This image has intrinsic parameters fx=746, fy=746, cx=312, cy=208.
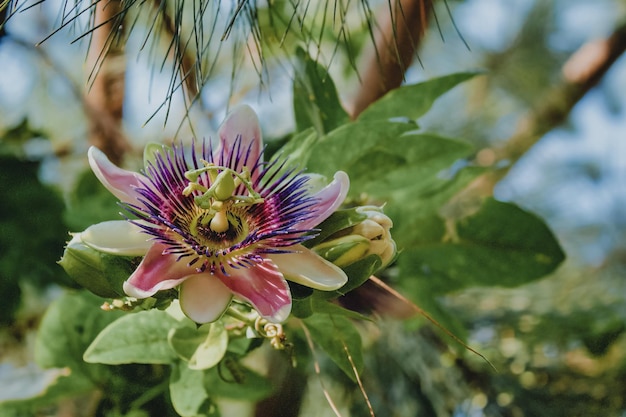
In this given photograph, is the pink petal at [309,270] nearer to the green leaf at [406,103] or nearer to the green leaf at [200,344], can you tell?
the green leaf at [200,344]

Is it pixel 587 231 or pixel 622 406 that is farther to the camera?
pixel 587 231

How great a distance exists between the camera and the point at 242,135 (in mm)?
513

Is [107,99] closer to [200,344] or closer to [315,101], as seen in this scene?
[315,101]

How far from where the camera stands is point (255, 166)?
50cm

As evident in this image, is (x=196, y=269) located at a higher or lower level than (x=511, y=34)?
higher

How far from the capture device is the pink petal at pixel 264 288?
0.42 m

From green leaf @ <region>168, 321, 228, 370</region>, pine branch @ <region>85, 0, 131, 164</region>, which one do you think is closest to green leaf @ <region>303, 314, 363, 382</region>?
green leaf @ <region>168, 321, 228, 370</region>

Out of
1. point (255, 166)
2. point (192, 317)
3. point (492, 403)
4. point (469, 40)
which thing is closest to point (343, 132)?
point (255, 166)

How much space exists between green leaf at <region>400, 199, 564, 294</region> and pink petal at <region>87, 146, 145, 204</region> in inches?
11.4

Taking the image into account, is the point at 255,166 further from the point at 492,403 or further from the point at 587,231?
the point at 587,231

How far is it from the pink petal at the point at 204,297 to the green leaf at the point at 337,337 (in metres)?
0.12

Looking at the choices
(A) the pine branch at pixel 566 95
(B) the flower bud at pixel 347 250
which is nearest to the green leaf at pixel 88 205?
(B) the flower bud at pixel 347 250

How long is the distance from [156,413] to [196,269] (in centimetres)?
27

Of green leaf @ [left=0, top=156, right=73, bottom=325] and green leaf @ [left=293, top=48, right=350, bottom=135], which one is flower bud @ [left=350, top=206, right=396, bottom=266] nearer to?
green leaf @ [left=293, top=48, right=350, bottom=135]
